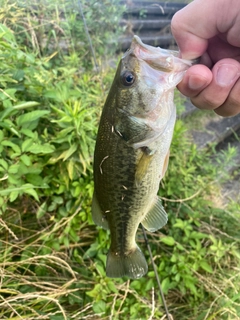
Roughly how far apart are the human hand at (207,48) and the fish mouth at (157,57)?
0.08 m

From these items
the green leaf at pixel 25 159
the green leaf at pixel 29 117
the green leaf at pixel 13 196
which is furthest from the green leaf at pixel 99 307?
the green leaf at pixel 29 117

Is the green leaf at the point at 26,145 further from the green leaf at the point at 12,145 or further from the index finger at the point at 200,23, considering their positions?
the index finger at the point at 200,23

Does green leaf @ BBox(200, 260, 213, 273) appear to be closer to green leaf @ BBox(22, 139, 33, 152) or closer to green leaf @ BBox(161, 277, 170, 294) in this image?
green leaf @ BBox(161, 277, 170, 294)

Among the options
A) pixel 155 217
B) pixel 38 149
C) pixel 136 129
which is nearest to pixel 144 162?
pixel 136 129

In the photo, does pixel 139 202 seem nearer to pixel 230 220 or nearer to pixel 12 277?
pixel 12 277

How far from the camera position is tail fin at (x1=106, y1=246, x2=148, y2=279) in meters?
1.61

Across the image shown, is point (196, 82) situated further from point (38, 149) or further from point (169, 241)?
point (169, 241)

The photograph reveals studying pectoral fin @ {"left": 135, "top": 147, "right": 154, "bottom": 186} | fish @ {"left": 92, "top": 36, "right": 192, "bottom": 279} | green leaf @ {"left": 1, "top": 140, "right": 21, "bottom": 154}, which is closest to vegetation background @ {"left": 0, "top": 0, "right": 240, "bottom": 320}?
green leaf @ {"left": 1, "top": 140, "right": 21, "bottom": 154}

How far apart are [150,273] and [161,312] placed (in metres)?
0.27

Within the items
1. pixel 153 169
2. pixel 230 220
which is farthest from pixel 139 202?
pixel 230 220

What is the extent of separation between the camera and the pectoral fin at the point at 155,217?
5.07 feet

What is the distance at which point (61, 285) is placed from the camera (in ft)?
6.83

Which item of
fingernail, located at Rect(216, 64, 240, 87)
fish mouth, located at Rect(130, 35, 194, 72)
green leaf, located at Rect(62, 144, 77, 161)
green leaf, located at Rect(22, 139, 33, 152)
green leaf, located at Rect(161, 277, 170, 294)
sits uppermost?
fish mouth, located at Rect(130, 35, 194, 72)

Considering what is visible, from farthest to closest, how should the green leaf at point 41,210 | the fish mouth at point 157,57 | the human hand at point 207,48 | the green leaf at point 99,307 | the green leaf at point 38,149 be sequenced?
the green leaf at point 41,210 → the green leaf at point 99,307 → the green leaf at point 38,149 → the human hand at point 207,48 → the fish mouth at point 157,57
